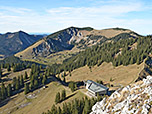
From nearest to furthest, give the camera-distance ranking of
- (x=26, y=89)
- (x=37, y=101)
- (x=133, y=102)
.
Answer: (x=133, y=102)
(x=37, y=101)
(x=26, y=89)

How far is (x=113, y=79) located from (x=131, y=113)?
110985 millimetres

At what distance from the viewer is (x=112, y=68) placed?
17262cm

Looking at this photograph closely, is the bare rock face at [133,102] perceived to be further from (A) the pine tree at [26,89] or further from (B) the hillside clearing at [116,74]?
(A) the pine tree at [26,89]

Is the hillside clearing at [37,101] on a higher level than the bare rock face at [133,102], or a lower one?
lower

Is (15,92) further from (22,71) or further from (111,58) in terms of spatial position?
(111,58)

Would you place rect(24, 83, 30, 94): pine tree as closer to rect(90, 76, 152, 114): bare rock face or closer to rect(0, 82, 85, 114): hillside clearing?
rect(0, 82, 85, 114): hillside clearing

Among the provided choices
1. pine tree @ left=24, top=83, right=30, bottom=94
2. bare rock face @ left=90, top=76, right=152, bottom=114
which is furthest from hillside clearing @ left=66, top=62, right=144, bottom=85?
bare rock face @ left=90, top=76, right=152, bottom=114

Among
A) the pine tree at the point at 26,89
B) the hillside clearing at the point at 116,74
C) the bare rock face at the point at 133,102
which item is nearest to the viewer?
the bare rock face at the point at 133,102

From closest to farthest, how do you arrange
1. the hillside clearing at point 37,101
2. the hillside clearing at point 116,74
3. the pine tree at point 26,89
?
the hillside clearing at point 37,101 → the pine tree at point 26,89 → the hillside clearing at point 116,74

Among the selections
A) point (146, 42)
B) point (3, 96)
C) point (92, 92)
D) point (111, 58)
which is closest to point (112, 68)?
point (111, 58)

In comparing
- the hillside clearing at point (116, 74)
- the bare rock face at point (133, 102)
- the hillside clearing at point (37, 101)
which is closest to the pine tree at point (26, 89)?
the hillside clearing at point (37, 101)

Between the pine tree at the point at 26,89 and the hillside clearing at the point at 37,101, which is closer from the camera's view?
the hillside clearing at the point at 37,101

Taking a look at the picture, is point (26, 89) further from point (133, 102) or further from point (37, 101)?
point (133, 102)

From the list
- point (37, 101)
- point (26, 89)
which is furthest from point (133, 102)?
point (26, 89)
